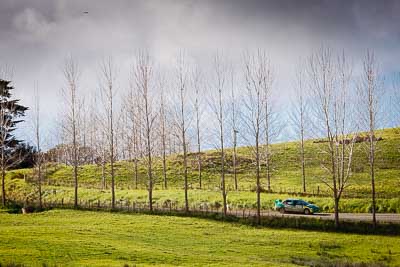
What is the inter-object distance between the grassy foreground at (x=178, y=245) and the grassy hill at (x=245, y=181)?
869 centimetres

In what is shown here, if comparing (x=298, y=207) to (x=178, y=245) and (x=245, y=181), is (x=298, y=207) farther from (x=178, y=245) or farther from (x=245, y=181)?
(x=245, y=181)

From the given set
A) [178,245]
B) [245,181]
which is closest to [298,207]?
[178,245]

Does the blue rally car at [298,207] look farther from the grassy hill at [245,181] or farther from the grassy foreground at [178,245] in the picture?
the grassy foreground at [178,245]

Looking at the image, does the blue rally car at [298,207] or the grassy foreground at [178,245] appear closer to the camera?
the grassy foreground at [178,245]

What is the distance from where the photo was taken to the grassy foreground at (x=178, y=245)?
21391 mm

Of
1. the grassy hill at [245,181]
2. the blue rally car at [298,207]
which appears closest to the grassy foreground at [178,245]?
the blue rally car at [298,207]

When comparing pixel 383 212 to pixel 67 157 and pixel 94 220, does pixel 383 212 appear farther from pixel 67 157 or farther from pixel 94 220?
pixel 67 157

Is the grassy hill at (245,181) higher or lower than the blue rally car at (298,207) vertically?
higher

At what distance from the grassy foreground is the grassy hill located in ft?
28.5

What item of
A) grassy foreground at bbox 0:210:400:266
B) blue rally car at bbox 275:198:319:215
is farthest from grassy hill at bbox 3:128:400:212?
grassy foreground at bbox 0:210:400:266

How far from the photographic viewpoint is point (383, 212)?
1661 inches

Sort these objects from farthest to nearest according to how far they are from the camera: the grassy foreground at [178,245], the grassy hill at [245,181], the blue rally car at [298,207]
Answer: the grassy hill at [245,181] < the blue rally car at [298,207] < the grassy foreground at [178,245]

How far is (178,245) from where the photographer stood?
88.8 feet

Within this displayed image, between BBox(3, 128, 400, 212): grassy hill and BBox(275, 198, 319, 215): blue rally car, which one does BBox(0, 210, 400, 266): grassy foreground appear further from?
BBox(3, 128, 400, 212): grassy hill
